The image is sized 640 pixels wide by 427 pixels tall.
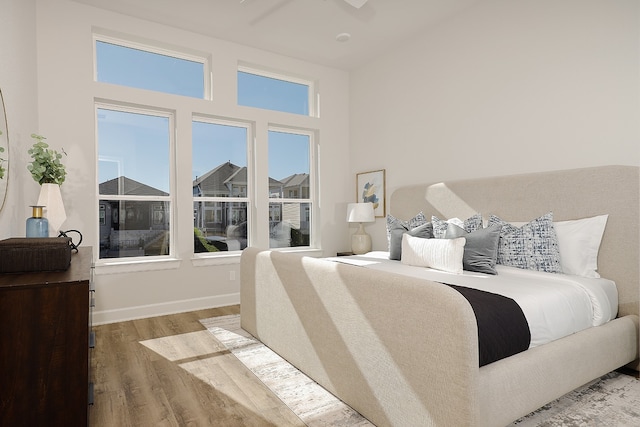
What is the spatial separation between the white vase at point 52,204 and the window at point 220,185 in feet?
4.69

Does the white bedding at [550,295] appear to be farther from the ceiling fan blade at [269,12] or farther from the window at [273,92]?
the window at [273,92]

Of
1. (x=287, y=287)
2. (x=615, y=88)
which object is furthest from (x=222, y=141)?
(x=615, y=88)

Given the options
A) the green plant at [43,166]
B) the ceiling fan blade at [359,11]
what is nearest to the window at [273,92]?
the ceiling fan blade at [359,11]

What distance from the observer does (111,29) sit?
3621 mm

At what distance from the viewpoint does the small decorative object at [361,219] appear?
4516 mm

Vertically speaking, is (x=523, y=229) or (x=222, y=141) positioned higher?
(x=222, y=141)

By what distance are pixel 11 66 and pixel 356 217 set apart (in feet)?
11.3

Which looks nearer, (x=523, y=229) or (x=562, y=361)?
(x=562, y=361)

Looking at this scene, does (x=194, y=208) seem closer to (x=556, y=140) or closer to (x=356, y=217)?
(x=356, y=217)

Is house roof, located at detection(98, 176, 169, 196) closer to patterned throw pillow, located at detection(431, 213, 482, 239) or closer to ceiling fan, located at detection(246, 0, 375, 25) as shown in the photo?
ceiling fan, located at detection(246, 0, 375, 25)

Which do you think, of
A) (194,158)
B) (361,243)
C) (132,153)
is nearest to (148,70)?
(132,153)

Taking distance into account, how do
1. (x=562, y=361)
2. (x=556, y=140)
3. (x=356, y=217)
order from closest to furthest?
(x=562, y=361), (x=556, y=140), (x=356, y=217)

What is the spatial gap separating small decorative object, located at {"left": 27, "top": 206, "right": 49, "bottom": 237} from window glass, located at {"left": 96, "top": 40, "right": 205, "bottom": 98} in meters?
1.77

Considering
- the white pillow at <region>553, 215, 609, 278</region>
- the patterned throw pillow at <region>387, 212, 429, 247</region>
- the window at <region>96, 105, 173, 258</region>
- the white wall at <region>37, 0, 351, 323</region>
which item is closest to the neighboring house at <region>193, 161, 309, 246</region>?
the white wall at <region>37, 0, 351, 323</region>
